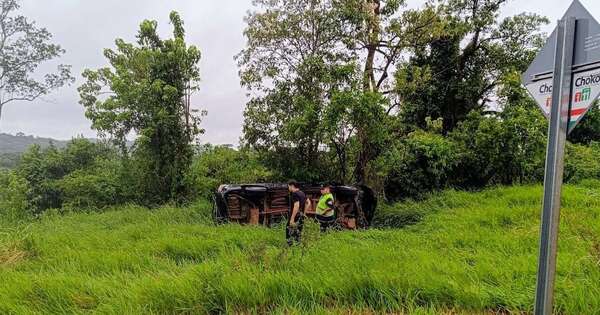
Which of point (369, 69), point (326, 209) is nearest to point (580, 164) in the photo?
point (369, 69)

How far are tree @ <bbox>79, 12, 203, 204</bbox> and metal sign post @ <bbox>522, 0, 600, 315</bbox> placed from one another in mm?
11298

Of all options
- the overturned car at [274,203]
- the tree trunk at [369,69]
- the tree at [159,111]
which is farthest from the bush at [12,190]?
the tree trunk at [369,69]

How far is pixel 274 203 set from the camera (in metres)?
9.64

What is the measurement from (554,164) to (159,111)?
38.9ft

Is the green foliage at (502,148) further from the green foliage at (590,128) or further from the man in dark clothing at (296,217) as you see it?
the green foliage at (590,128)

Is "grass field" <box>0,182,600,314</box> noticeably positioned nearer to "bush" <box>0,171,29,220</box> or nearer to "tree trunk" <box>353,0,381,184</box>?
"tree trunk" <box>353,0,381,184</box>

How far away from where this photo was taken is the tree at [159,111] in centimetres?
1191

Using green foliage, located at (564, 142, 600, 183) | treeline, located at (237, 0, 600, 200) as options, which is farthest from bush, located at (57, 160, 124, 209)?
green foliage, located at (564, 142, 600, 183)

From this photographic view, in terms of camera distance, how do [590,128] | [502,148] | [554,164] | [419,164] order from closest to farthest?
[554,164] → [502,148] → [419,164] → [590,128]

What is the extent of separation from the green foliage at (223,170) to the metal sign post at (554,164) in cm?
961

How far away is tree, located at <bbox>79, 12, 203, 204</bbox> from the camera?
469 inches

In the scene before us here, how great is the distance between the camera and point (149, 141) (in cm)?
1209

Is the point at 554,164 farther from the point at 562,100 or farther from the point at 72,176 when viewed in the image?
the point at 72,176

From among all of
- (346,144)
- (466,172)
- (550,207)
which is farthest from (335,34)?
(550,207)
